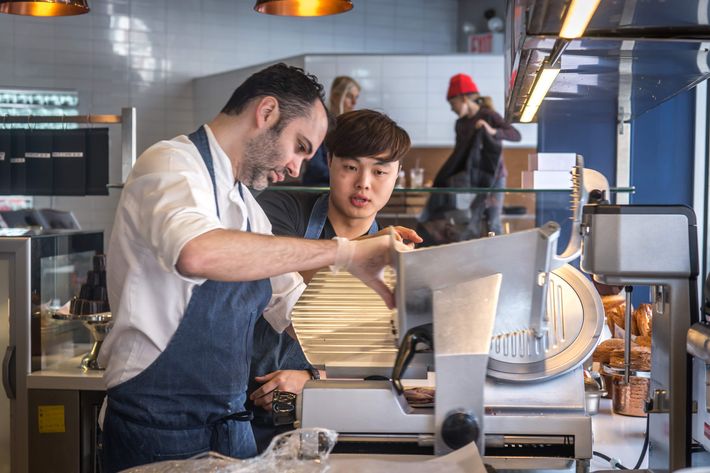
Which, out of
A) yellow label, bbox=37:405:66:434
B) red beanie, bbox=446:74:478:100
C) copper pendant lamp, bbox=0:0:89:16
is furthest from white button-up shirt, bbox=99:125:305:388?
red beanie, bbox=446:74:478:100

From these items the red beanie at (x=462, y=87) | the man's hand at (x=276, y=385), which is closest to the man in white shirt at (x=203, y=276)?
the man's hand at (x=276, y=385)

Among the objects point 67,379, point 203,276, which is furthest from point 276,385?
point 67,379

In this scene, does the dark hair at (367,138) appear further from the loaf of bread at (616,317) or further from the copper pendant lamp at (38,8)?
the copper pendant lamp at (38,8)

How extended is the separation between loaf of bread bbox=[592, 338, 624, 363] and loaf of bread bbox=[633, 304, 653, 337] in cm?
19

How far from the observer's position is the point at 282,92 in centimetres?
194

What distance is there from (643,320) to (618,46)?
1.17 meters

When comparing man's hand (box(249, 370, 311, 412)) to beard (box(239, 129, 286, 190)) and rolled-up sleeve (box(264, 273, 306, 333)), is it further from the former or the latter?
beard (box(239, 129, 286, 190))

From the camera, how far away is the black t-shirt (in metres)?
2.61

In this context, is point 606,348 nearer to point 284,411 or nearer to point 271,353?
point 271,353

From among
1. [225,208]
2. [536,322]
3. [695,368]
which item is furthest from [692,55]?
[225,208]

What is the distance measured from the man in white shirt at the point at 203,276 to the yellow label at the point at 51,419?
1.30 m

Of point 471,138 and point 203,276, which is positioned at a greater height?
point 471,138

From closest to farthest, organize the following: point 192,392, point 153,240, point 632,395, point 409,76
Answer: point 153,240 → point 192,392 → point 632,395 → point 409,76

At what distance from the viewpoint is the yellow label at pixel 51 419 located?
313 cm
